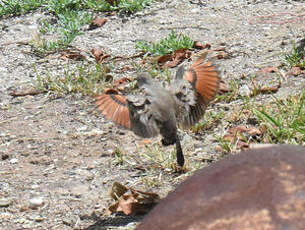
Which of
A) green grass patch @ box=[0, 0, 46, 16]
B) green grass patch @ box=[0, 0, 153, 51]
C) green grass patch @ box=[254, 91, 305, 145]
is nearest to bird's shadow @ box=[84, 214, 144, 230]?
green grass patch @ box=[254, 91, 305, 145]

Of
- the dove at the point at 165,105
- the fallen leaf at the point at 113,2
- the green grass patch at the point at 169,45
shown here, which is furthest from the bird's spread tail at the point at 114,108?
the fallen leaf at the point at 113,2

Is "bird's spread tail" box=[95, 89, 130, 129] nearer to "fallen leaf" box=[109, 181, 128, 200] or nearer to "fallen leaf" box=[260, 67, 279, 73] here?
"fallen leaf" box=[109, 181, 128, 200]

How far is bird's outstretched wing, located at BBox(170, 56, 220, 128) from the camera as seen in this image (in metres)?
3.56

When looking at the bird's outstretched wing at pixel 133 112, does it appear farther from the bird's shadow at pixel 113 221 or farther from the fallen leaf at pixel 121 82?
the fallen leaf at pixel 121 82

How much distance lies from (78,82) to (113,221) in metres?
2.22

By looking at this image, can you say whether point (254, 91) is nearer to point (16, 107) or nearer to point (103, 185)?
point (103, 185)

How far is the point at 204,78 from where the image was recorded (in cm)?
372

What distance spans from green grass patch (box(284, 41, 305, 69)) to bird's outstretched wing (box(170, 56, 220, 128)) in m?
1.29

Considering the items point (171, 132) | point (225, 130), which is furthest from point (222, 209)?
point (225, 130)

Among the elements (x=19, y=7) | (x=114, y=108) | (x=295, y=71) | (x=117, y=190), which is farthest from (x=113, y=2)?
(x=117, y=190)

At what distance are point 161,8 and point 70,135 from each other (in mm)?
2783

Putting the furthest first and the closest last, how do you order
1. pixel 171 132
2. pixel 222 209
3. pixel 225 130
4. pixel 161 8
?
pixel 161 8 < pixel 225 130 < pixel 171 132 < pixel 222 209

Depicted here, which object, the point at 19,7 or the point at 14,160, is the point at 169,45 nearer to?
the point at 14,160

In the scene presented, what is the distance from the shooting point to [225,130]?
13.4 ft
